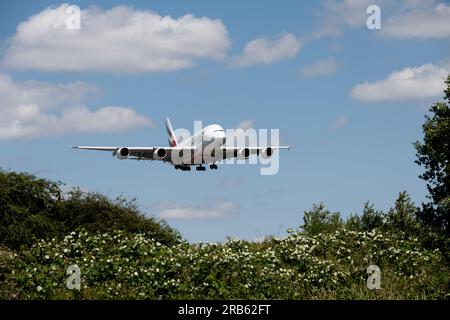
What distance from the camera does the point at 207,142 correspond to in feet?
174

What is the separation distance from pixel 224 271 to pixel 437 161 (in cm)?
2391

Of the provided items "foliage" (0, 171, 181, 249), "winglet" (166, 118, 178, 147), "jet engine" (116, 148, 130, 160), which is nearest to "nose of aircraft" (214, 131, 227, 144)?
"jet engine" (116, 148, 130, 160)

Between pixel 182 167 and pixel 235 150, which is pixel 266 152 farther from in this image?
pixel 182 167

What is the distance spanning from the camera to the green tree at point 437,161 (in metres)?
40.0

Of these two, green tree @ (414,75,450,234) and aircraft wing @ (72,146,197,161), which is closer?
green tree @ (414,75,450,234)

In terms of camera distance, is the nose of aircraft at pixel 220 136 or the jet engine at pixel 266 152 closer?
the jet engine at pixel 266 152

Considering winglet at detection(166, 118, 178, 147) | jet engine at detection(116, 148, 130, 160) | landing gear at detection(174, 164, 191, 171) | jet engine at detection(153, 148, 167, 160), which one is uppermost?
winglet at detection(166, 118, 178, 147)

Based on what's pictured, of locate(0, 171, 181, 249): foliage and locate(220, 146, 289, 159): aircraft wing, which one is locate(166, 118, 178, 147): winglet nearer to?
A: locate(220, 146, 289, 159): aircraft wing

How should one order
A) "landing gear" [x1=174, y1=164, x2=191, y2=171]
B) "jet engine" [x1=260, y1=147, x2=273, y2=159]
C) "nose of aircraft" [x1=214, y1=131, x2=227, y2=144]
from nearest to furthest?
"jet engine" [x1=260, y1=147, x2=273, y2=159], "nose of aircraft" [x1=214, y1=131, x2=227, y2=144], "landing gear" [x1=174, y1=164, x2=191, y2=171]

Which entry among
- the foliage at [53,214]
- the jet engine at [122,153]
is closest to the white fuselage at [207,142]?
the jet engine at [122,153]

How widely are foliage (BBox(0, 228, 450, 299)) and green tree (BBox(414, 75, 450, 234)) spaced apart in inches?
649

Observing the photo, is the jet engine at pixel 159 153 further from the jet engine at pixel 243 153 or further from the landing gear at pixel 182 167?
the jet engine at pixel 243 153

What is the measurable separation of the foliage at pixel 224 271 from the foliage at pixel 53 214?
7.95m

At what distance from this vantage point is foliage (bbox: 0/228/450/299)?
1969 cm
